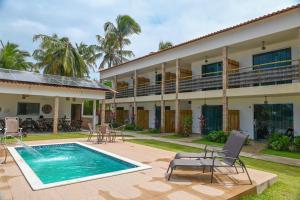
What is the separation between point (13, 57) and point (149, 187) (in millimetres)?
29845

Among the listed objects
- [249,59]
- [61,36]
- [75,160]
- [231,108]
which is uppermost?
[61,36]

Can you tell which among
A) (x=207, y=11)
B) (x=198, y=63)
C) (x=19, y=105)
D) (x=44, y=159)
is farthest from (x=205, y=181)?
(x=19, y=105)

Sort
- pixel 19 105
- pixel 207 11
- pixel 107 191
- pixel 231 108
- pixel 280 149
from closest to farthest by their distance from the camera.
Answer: pixel 107 191, pixel 280 149, pixel 207 11, pixel 231 108, pixel 19 105

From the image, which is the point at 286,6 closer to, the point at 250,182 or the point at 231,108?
the point at 231,108

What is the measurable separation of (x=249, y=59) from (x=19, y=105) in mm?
18818

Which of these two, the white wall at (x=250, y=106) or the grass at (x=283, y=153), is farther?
the white wall at (x=250, y=106)

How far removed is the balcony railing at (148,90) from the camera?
73.4 feet

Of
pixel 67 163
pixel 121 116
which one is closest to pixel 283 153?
pixel 67 163

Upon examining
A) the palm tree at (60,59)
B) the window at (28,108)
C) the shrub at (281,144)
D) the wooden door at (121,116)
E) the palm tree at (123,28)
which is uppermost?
the palm tree at (123,28)

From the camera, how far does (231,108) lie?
58.4 ft

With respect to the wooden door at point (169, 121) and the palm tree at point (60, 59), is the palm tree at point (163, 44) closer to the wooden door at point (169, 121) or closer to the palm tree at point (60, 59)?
the palm tree at point (60, 59)

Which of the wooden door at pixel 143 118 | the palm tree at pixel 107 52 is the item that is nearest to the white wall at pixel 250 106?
the wooden door at pixel 143 118

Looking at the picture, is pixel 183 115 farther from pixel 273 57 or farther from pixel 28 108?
pixel 28 108

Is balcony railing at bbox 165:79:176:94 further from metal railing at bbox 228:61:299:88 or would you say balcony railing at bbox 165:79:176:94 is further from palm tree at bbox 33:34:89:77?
palm tree at bbox 33:34:89:77
